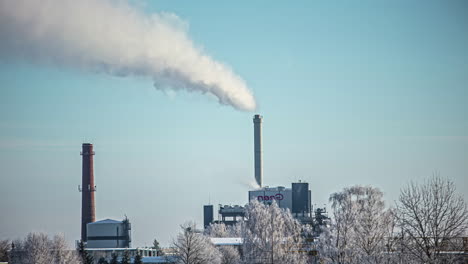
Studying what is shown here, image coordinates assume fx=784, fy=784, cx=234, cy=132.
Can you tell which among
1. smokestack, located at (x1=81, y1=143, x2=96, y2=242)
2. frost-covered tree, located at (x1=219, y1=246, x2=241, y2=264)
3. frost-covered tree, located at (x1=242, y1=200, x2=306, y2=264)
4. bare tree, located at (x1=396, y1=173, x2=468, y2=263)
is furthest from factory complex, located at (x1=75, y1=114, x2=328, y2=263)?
bare tree, located at (x1=396, y1=173, x2=468, y2=263)

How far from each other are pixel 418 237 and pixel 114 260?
168 ft

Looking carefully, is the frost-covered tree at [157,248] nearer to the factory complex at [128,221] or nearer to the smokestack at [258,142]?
the factory complex at [128,221]

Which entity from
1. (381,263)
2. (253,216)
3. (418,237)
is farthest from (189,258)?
(418,237)

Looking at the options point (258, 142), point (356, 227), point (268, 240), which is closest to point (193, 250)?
point (268, 240)

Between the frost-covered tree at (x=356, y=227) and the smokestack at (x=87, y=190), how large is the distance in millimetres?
61936

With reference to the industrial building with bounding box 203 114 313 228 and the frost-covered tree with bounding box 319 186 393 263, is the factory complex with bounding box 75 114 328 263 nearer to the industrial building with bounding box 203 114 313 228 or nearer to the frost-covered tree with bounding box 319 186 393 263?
the industrial building with bounding box 203 114 313 228

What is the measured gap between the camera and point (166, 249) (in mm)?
114750

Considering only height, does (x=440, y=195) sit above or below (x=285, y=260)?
above

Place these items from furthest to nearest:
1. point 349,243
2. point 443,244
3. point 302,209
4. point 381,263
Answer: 1. point 302,209
2. point 349,243
3. point 381,263
4. point 443,244

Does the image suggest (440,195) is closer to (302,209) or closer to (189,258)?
(189,258)

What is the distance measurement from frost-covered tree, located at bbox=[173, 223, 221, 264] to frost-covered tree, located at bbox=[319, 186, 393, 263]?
42.2 ft

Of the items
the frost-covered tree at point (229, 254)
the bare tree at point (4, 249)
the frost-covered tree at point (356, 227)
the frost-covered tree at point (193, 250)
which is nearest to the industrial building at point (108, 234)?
the bare tree at point (4, 249)

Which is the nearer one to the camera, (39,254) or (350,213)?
(350,213)

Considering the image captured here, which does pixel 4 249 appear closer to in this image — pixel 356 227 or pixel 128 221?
pixel 128 221
